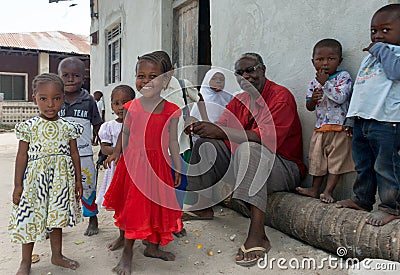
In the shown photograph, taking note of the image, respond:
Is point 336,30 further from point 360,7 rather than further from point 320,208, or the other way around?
point 320,208

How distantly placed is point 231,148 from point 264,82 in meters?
0.56

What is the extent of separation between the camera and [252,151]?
2533 millimetres

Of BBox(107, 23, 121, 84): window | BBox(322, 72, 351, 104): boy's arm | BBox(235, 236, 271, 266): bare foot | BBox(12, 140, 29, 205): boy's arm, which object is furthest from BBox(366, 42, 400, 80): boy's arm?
BBox(107, 23, 121, 84): window

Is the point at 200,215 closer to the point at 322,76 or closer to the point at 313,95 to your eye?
the point at 313,95

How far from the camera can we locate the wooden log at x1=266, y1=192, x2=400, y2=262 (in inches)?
80.7

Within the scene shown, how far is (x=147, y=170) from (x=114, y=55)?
21.4 ft

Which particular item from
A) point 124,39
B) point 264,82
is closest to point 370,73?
point 264,82

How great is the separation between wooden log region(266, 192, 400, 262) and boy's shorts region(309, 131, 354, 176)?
0.77 feet

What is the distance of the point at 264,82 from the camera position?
292 centimetres

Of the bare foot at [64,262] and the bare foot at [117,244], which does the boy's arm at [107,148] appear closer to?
the bare foot at [117,244]

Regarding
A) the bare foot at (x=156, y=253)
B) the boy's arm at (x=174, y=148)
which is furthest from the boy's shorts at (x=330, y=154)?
the bare foot at (x=156, y=253)

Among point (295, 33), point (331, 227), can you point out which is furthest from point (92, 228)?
point (295, 33)

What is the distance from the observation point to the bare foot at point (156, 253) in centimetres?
242

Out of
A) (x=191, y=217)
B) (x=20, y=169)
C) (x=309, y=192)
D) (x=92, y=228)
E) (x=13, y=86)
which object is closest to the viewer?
(x=20, y=169)
